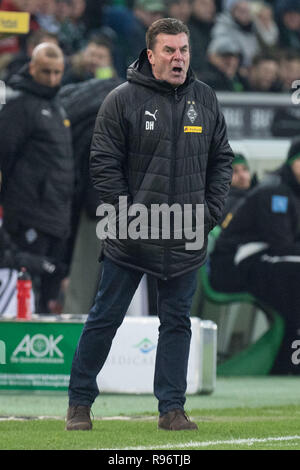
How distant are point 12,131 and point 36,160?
287 millimetres

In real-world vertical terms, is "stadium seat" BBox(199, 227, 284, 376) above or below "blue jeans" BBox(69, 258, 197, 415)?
below

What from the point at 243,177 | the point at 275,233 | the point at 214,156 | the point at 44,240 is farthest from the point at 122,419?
the point at 243,177

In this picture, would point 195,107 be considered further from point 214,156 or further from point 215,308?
point 215,308

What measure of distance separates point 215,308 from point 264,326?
1.43 feet

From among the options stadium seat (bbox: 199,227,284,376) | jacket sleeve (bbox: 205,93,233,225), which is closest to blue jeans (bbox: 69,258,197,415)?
jacket sleeve (bbox: 205,93,233,225)

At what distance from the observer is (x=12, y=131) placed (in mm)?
9891

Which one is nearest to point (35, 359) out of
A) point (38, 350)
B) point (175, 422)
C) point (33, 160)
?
point (38, 350)

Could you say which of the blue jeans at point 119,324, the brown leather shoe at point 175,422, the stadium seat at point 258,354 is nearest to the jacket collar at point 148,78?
the blue jeans at point 119,324

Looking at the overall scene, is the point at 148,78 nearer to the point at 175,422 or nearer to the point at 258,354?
the point at 175,422

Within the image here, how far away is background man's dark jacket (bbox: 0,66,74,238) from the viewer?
9.92m

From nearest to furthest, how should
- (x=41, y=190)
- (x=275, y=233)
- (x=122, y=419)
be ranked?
1. (x=122, y=419)
2. (x=41, y=190)
3. (x=275, y=233)

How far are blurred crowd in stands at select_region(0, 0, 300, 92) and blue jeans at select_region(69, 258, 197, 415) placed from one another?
636cm

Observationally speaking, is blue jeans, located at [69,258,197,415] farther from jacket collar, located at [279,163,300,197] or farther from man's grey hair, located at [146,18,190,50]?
jacket collar, located at [279,163,300,197]
